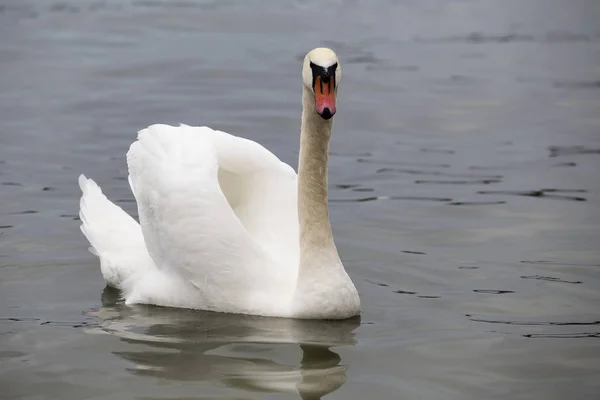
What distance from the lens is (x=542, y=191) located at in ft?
35.1

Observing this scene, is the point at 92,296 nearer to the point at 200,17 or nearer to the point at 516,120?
the point at 516,120

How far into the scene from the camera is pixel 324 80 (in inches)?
277

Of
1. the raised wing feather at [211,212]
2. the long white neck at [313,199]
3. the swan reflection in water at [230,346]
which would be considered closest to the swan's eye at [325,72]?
the long white neck at [313,199]

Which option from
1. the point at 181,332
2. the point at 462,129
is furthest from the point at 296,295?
the point at 462,129

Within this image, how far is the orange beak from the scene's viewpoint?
701 cm

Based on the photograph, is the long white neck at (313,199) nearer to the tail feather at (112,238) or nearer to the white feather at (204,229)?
the white feather at (204,229)

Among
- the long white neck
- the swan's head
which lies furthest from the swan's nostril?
the long white neck

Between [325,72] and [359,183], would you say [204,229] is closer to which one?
[325,72]

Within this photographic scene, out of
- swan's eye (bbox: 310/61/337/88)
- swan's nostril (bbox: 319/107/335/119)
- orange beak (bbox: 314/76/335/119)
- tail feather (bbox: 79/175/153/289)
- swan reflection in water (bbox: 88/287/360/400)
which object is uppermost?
swan's eye (bbox: 310/61/337/88)

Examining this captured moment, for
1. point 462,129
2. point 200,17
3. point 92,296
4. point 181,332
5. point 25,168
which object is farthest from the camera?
point 200,17

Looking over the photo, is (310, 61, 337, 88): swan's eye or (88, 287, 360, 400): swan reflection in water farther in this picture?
(310, 61, 337, 88): swan's eye

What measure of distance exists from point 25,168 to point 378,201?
323 cm

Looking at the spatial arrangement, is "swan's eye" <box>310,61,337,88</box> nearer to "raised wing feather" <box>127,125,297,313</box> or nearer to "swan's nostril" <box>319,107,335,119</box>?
"swan's nostril" <box>319,107,335,119</box>

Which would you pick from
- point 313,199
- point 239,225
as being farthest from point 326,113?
point 239,225
